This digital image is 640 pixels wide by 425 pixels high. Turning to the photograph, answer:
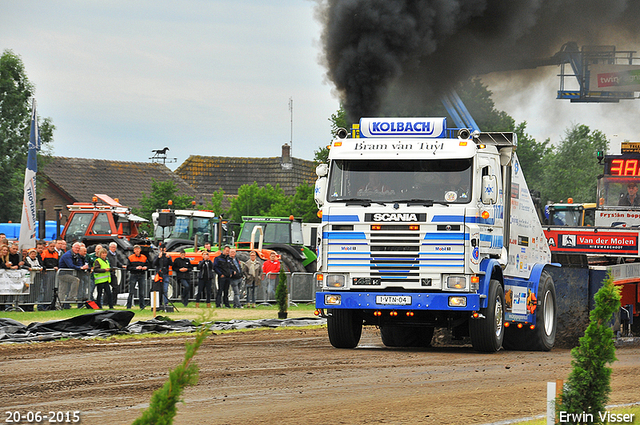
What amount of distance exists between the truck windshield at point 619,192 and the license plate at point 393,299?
11.1 meters

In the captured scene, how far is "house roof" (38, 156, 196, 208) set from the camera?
65.1 meters

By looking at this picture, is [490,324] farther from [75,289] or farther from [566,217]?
[566,217]

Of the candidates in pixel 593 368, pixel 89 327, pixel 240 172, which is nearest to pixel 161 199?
pixel 240 172

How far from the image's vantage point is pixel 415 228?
1387cm

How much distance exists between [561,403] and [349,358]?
24.4 feet

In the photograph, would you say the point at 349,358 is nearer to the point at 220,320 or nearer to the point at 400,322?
the point at 400,322

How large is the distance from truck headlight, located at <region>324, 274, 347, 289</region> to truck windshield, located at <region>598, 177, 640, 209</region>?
1134 cm

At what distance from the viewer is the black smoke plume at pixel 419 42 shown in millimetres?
18141

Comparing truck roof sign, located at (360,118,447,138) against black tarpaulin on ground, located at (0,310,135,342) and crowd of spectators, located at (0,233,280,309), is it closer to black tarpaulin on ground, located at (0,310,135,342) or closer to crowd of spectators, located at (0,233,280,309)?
black tarpaulin on ground, located at (0,310,135,342)

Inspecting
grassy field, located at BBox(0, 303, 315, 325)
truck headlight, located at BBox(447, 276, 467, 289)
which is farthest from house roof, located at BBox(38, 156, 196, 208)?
truck headlight, located at BBox(447, 276, 467, 289)

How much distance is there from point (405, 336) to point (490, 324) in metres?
2.90

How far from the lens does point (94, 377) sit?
1088 cm

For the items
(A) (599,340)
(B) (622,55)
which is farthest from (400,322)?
(B) (622,55)

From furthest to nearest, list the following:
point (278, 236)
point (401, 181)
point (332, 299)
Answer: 1. point (278, 236)
2. point (332, 299)
3. point (401, 181)
